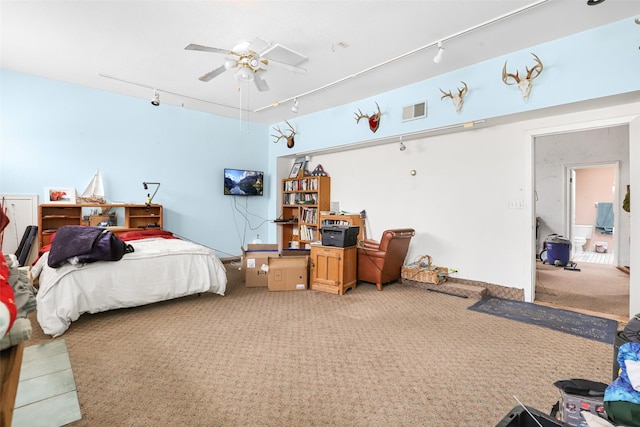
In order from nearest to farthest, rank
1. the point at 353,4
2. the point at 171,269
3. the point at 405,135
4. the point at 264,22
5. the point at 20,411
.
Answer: the point at 20,411
the point at 353,4
the point at 264,22
the point at 171,269
the point at 405,135

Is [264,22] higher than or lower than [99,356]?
higher

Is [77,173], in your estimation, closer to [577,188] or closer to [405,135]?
[405,135]

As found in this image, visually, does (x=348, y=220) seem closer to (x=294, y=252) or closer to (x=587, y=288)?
(x=294, y=252)

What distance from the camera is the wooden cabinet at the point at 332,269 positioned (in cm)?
394

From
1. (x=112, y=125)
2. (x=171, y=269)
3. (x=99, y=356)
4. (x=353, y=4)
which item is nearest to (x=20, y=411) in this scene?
(x=99, y=356)

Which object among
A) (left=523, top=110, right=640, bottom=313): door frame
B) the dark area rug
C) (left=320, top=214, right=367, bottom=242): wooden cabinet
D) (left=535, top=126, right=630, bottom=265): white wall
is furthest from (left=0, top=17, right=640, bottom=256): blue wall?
(left=535, top=126, right=630, bottom=265): white wall

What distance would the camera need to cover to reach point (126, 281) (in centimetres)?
301

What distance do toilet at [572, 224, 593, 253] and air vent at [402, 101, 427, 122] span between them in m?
6.30

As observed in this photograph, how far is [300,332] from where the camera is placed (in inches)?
107

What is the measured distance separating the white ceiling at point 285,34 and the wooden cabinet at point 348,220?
6.64 ft

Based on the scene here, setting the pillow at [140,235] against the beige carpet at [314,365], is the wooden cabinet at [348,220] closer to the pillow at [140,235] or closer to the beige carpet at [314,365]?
the beige carpet at [314,365]

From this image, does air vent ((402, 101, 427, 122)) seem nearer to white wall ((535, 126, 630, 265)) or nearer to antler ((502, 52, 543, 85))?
antler ((502, 52, 543, 85))

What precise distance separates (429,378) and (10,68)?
6007 millimetres

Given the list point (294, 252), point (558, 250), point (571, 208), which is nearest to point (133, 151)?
point (294, 252)
